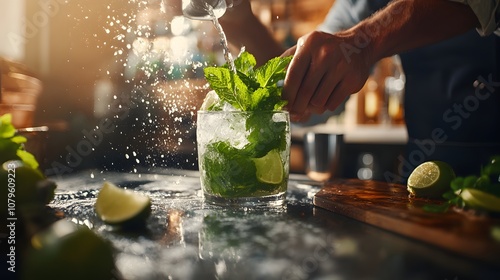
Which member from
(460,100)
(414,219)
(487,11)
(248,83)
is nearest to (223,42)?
(248,83)

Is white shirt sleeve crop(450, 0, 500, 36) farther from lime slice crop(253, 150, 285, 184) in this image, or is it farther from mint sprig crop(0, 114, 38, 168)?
mint sprig crop(0, 114, 38, 168)

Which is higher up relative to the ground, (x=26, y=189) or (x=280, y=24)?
(x=280, y=24)

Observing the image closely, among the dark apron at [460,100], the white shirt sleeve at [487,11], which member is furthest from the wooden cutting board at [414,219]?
the dark apron at [460,100]

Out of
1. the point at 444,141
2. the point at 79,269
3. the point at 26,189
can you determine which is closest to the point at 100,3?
the point at 26,189

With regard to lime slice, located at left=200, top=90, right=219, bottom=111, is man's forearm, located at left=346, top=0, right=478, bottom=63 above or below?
above

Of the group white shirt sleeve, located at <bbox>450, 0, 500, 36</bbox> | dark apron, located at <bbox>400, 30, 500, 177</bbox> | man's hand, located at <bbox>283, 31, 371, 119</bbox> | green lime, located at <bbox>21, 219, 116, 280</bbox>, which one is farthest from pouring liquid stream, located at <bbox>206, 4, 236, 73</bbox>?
dark apron, located at <bbox>400, 30, 500, 177</bbox>

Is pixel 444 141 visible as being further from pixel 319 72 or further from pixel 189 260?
pixel 189 260
